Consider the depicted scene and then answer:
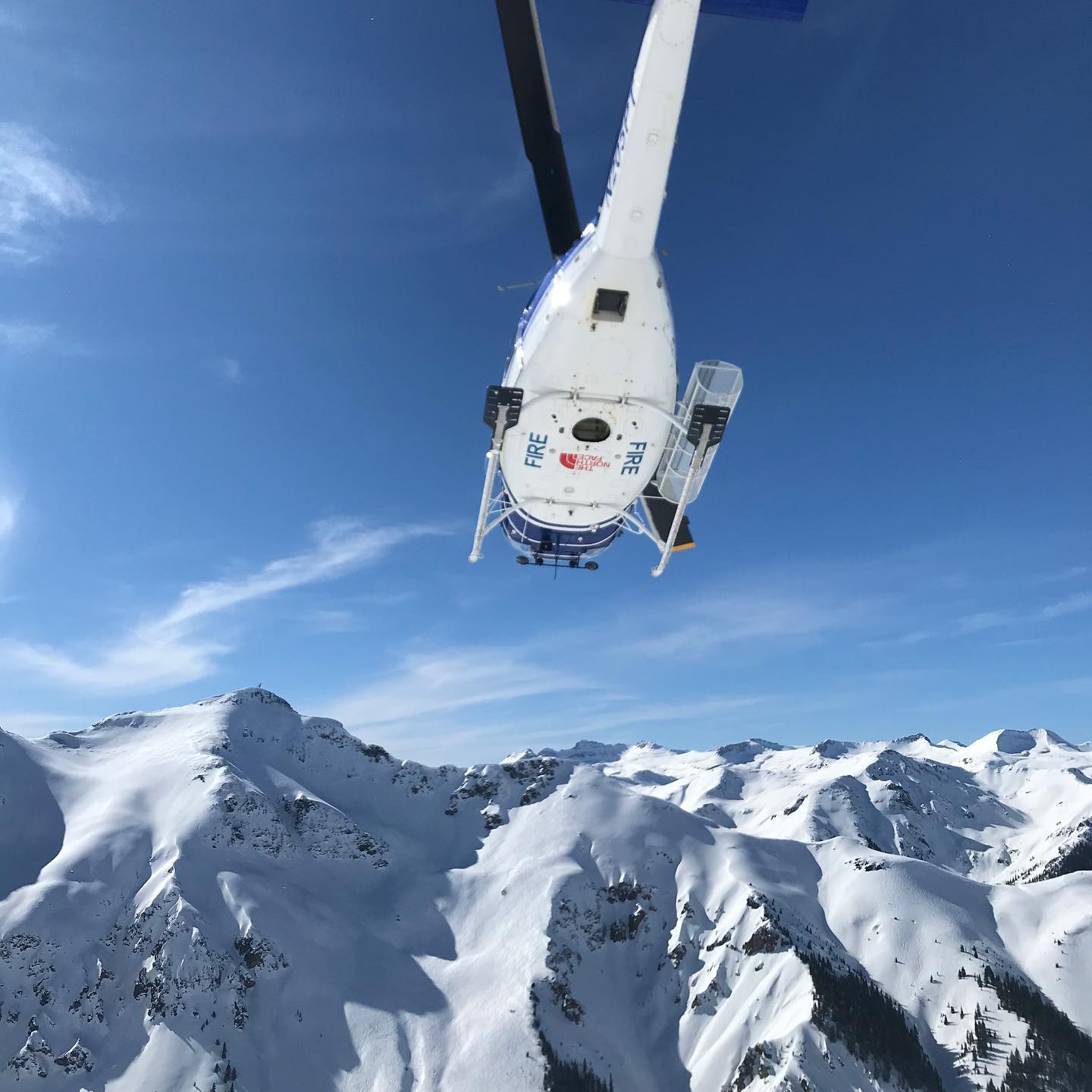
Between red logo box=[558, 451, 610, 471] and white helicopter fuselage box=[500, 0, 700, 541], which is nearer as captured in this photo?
white helicopter fuselage box=[500, 0, 700, 541]

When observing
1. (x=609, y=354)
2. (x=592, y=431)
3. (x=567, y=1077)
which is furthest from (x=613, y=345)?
(x=567, y=1077)

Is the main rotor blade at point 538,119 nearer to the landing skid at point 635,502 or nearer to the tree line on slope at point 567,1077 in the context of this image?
the landing skid at point 635,502

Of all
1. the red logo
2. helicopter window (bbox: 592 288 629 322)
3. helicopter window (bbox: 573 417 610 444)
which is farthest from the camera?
the red logo

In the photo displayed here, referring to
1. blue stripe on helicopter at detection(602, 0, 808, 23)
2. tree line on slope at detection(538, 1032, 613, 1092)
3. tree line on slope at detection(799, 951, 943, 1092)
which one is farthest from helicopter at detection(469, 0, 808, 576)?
tree line on slope at detection(799, 951, 943, 1092)

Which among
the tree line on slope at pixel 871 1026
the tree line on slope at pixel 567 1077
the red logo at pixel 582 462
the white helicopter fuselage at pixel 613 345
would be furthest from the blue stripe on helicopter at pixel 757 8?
the tree line on slope at pixel 871 1026

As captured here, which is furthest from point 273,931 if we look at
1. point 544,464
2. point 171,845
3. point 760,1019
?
point 544,464

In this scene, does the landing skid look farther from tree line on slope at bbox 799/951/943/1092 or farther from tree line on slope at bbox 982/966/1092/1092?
tree line on slope at bbox 982/966/1092/1092
